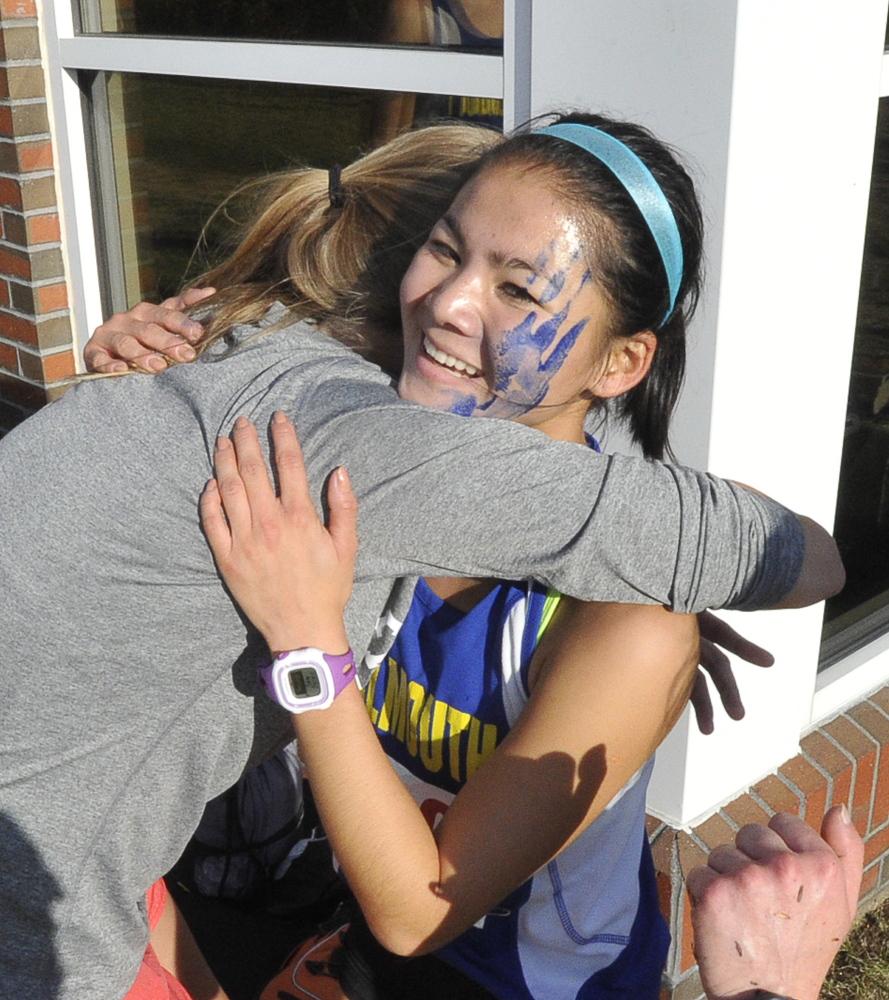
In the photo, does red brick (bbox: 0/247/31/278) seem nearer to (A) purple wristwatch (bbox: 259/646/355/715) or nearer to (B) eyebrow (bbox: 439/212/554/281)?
(B) eyebrow (bbox: 439/212/554/281)

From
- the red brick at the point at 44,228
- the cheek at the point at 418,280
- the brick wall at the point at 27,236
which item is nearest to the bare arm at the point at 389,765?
the cheek at the point at 418,280

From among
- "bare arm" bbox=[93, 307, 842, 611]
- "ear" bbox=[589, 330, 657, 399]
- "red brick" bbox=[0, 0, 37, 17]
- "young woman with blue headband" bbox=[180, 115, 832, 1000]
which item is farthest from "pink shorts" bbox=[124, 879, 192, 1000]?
"red brick" bbox=[0, 0, 37, 17]

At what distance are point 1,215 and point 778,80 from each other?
8.72 ft

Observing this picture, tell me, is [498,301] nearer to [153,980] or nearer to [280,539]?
[280,539]

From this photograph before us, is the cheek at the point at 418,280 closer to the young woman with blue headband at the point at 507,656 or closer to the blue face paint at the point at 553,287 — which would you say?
the young woman with blue headband at the point at 507,656

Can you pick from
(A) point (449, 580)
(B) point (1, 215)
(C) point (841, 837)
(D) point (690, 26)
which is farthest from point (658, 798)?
(B) point (1, 215)

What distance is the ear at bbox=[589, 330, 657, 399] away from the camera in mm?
1787

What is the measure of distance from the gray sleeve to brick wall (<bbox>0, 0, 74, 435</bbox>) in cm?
245

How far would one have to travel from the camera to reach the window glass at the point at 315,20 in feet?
8.54

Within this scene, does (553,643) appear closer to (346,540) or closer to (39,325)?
(346,540)

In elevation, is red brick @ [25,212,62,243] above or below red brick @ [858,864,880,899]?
above

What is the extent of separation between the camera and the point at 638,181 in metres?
1.63

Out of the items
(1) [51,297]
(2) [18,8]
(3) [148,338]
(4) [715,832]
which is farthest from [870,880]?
(2) [18,8]

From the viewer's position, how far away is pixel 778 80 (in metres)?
2.14
